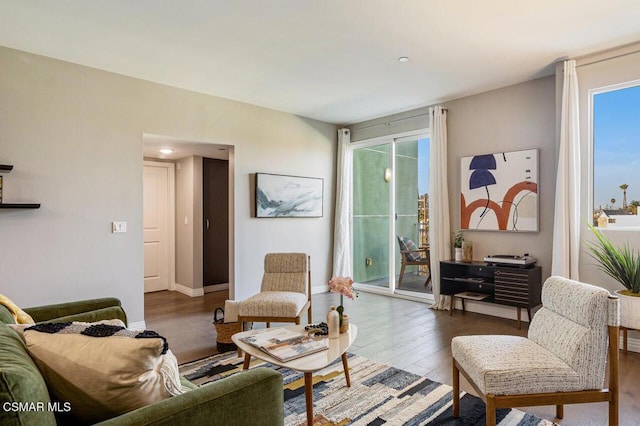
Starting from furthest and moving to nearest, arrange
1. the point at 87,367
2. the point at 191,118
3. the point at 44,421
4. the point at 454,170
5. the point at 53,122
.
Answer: the point at 454,170 < the point at 191,118 < the point at 53,122 < the point at 87,367 < the point at 44,421

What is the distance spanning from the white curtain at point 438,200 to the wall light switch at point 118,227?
3.71 m

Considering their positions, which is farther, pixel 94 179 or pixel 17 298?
pixel 94 179

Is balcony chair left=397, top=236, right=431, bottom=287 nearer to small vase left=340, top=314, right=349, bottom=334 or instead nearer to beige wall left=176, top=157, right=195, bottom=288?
small vase left=340, top=314, right=349, bottom=334

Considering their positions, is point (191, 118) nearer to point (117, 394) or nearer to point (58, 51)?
point (58, 51)

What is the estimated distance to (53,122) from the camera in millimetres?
3529

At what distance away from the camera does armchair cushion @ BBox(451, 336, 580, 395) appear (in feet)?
5.87

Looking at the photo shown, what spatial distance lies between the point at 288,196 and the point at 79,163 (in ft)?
8.63

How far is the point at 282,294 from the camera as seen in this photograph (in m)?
3.62

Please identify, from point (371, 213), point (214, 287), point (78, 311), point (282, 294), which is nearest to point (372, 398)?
point (282, 294)

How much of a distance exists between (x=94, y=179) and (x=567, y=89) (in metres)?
4.76

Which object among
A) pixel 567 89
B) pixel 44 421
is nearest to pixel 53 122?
pixel 44 421

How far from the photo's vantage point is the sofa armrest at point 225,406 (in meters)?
1.11

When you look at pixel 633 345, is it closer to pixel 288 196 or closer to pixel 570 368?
pixel 570 368

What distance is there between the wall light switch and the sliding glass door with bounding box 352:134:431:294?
3521 mm
